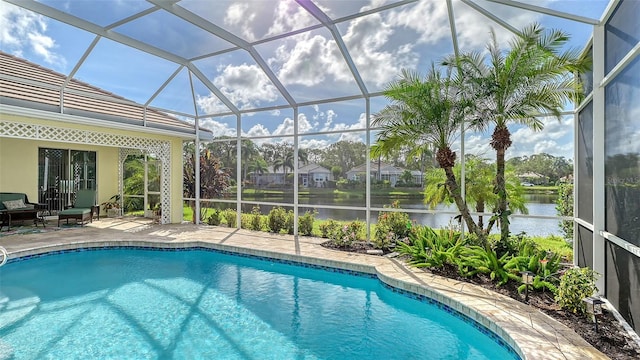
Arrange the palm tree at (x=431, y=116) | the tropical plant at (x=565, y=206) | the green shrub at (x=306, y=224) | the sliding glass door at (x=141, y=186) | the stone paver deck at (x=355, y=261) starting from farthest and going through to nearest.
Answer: the sliding glass door at (x=141, y=186)
the green shrub at (x=306, y=224)
the tropical plant at (x=565, y=206)
the palm tree at (x=431, y=116)
the stone paver deck at (x=355, y=261)

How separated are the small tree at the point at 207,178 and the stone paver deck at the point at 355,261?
177cm

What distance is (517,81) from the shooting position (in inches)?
243

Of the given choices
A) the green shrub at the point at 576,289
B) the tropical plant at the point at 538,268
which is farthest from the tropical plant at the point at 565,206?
the green shrub at the point at 576,289

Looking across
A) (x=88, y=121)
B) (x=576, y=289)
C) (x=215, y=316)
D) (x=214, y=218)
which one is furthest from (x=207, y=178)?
(x=576, y=289)

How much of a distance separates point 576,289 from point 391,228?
Answer: 184 inches

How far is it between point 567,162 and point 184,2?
8746 mm

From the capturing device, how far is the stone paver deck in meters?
3.98

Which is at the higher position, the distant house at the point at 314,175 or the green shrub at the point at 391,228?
the distant house at the point at 314,175

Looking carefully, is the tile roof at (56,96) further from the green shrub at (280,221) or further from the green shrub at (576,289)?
the green shrub at (576,289)

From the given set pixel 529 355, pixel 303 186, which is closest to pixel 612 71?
pixel 529 355

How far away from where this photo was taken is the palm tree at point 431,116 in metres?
6.93

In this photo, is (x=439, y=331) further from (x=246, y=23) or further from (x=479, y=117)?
(x=246, y=23)

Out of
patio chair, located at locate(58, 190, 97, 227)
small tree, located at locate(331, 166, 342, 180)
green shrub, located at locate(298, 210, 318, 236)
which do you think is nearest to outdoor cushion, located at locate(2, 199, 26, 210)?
patio chair, located at locate(58, 190, 97, 227)

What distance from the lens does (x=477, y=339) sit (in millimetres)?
4598
